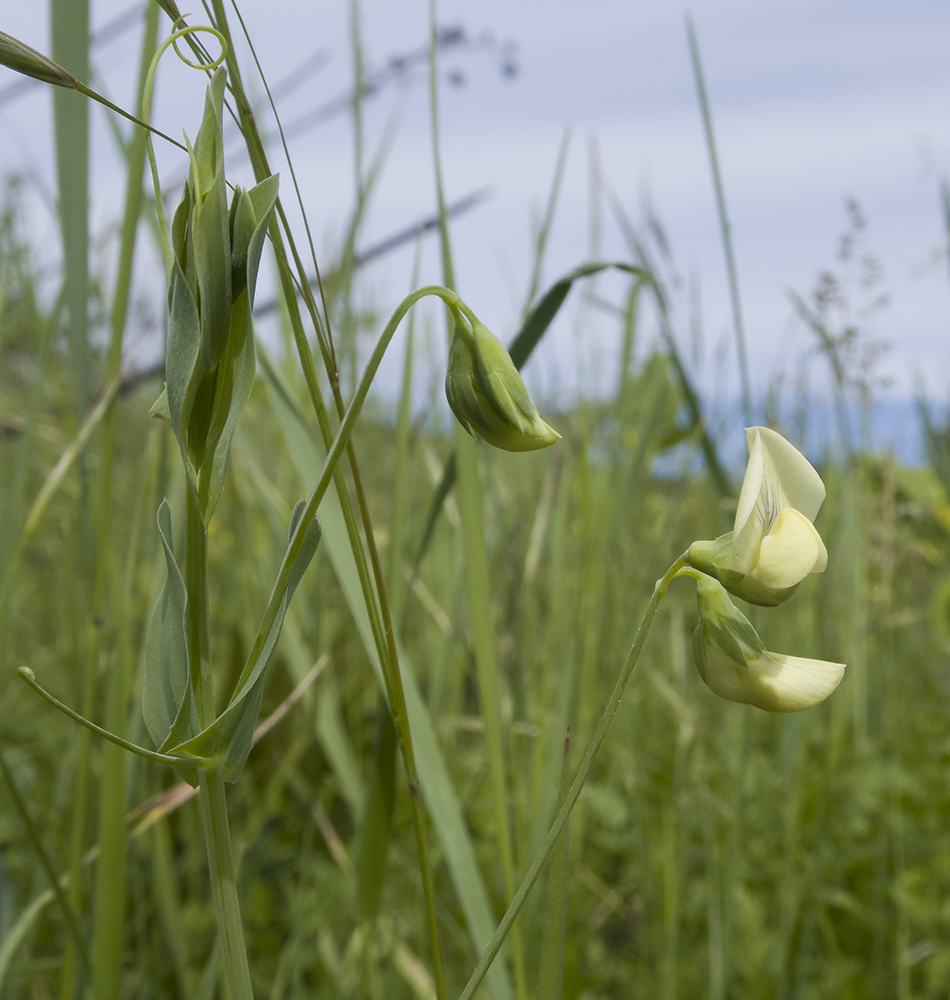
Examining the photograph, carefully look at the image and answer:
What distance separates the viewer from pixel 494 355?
0.93 ft

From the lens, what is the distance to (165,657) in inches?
11.3

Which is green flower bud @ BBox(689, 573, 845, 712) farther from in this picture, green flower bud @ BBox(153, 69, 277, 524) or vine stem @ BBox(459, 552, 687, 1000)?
green flower bud @ BBox(153, 69, 277, 524)

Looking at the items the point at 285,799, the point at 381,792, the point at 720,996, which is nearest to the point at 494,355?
the point at 381,792

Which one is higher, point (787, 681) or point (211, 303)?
point (211, 303)

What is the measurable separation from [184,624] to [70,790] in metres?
0.74

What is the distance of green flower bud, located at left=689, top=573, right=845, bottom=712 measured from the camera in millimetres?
271

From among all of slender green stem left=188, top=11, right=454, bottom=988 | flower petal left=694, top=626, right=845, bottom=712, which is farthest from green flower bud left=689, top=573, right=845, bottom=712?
slender green stem left=188, top=11, right=454, bottom=988

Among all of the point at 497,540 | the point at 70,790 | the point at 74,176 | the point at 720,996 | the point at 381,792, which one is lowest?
the point at 720,996

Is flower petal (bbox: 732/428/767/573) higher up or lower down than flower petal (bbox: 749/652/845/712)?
higher up

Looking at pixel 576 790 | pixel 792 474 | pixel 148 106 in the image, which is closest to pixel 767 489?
pixel 792 474

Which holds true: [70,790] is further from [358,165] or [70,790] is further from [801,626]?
[801,626]

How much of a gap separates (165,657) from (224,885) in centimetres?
7

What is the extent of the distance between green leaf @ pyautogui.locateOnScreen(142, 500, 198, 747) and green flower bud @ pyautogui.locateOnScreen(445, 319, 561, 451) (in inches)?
4.1

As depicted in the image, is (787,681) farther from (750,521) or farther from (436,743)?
(436,743)
